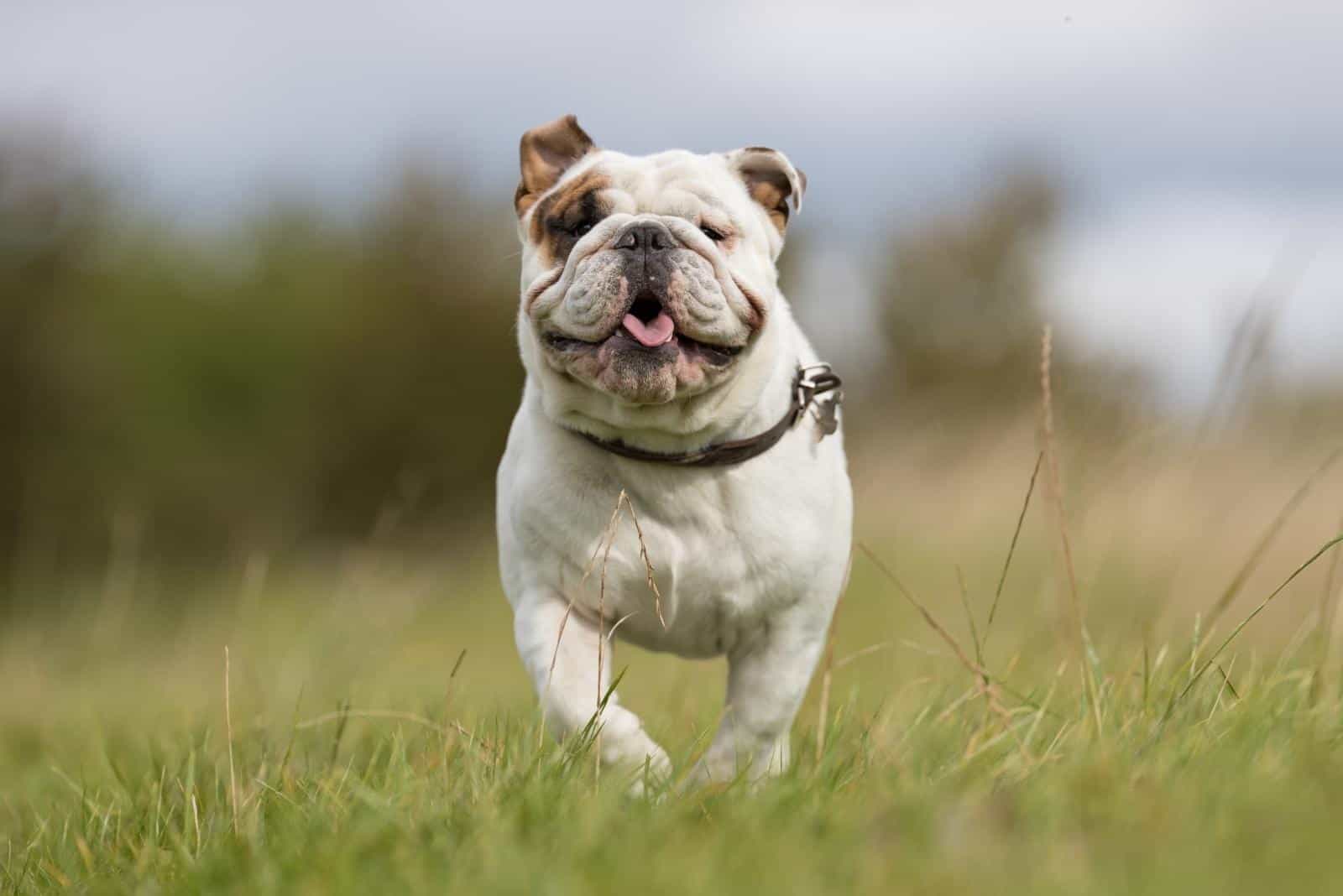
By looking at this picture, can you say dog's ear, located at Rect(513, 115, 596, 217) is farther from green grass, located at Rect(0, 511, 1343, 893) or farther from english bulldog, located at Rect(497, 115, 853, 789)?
green grass, located at Rect(0, 511, 1343, 893)

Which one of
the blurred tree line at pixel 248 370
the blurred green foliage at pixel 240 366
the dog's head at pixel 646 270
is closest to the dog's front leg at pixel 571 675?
the dog's head at pixel 646 270

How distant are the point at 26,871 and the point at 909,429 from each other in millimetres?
8771

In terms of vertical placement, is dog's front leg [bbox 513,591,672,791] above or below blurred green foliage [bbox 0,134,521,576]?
above

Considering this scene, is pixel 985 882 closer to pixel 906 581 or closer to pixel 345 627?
pixel 345 627

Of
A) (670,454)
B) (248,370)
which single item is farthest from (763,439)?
(248,370)

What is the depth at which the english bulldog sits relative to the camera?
12.5 ft

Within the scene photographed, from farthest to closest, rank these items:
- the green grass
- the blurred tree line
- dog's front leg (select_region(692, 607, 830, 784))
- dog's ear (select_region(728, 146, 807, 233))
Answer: the blurred tree line → dog's ear (select_region(728, 146, 807, 233)) → dog's front leg (select_region(692, 607, 830, 784)) → the green grass

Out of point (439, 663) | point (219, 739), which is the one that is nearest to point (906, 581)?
point (439, 663)

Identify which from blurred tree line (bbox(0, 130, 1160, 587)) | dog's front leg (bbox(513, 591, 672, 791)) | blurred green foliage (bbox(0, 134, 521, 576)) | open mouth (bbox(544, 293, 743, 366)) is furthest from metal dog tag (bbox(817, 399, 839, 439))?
blurred green foliage (bbox(0, 134, 521, 576))

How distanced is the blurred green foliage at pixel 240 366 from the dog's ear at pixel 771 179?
12918mm

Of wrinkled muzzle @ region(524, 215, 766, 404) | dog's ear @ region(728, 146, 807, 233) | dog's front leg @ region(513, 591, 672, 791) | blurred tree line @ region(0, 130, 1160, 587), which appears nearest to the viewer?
dog's front leg @ region(513, 591, 672, 791)

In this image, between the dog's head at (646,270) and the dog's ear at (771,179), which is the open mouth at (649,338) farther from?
the dog's ear at (771,179)

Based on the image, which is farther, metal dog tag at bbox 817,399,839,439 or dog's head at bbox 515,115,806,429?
metal dog tag at bbox 817,399,839,439

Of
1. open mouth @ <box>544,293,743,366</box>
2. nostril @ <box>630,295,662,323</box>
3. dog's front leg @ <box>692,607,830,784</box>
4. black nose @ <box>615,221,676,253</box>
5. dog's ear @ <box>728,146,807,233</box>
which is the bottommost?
dog's front leg @ <box>692,607,830,784</box>
